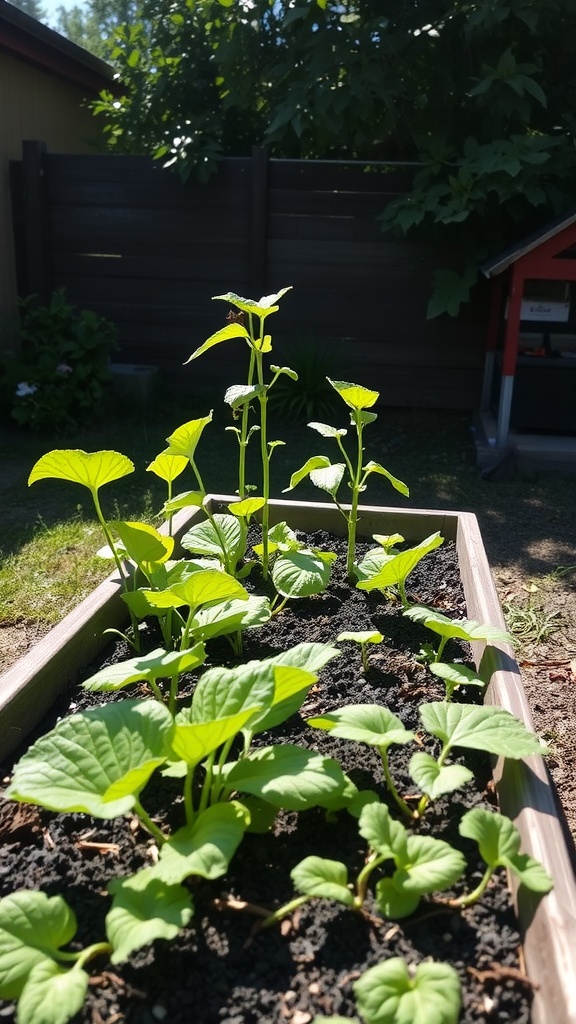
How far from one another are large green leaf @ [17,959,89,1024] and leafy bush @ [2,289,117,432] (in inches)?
192

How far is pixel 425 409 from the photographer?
631 cm

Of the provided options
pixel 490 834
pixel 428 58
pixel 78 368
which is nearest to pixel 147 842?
pixel 490 834

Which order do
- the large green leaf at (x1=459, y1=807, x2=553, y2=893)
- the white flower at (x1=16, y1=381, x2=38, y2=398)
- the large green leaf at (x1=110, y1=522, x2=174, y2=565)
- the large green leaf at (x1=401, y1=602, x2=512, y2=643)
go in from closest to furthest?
the large green leaf at (x1=459, y1=807, x2=553, y2=893)
the large green leaf at (x1=401, y1=602, x2=512, y2=643)
the large green leaf at (x1=110, y1=522, x2=174, y2=565)
the white flower at (x1=16, y1=381, x2=38, y2=398)

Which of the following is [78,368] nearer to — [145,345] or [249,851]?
[145,345]

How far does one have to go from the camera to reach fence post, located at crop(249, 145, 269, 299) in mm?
5949

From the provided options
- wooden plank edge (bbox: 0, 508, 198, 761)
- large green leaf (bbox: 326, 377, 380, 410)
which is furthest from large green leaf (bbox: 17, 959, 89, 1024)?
large green leaf (bbox: 326, 377, 380, 410)

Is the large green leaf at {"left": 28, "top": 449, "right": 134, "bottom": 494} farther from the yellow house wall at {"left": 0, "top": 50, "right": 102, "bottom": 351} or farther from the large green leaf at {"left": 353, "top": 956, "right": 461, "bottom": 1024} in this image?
the yellow house wall at {"left": 0, "top": 50, "right": 102, "bottom": 351}

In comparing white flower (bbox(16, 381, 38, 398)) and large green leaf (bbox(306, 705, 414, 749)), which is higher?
large green leaf (bbox(306, 705, 414, 749))

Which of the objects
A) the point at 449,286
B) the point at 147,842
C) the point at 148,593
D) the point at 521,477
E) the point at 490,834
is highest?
the point at 449,286

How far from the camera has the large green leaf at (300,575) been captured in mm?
1898

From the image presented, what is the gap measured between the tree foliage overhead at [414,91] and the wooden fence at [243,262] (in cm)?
29

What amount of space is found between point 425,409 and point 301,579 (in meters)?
4.59

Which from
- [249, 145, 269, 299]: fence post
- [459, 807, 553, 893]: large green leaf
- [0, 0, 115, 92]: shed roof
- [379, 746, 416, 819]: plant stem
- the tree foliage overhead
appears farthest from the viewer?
[0, 0, 115, 92]: shed roof

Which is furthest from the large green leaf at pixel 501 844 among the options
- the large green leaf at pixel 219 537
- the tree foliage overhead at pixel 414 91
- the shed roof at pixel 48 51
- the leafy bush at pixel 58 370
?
the shed roof at pixel 48 51
